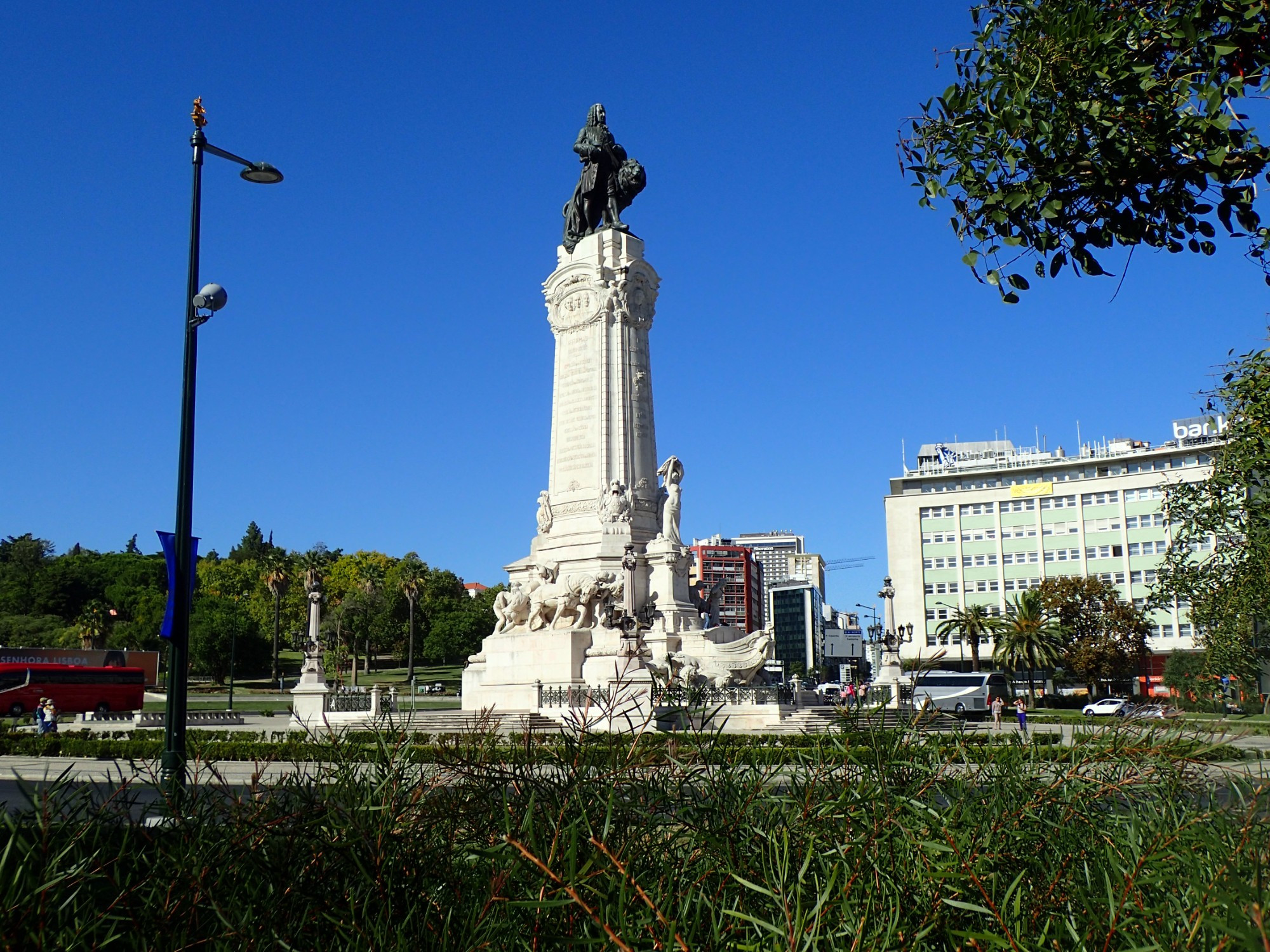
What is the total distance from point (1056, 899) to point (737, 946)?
1.40m

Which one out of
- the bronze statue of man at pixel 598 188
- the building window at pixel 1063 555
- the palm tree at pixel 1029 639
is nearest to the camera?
the bronze statue of man at pixel 598 188

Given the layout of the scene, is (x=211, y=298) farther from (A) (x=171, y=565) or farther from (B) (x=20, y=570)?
(B) (x=20, y=570)

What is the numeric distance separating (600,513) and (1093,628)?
42.9 meters

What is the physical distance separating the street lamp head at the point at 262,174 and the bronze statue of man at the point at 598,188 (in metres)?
29.3

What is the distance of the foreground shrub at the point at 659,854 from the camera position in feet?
11.7

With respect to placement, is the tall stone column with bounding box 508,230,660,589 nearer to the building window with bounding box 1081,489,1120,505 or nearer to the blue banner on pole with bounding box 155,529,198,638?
the blue banner on pole with bounding box 155,529,198,638

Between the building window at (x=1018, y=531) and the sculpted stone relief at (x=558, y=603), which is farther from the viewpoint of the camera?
the building window at (x=1018, y=531)

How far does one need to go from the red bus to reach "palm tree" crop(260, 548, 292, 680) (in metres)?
26.3

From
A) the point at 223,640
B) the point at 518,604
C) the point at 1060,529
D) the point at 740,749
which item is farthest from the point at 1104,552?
the point at 740,749

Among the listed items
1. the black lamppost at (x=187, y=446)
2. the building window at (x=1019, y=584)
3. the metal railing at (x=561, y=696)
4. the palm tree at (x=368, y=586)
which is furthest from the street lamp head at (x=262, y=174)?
the palm tree at (x=368, y=586)

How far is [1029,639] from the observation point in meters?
64.6

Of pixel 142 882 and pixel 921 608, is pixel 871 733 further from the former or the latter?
pixel 921 608

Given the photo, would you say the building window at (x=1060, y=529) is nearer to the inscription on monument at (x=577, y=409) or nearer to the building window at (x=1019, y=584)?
the building window at (x=1019, y=584)

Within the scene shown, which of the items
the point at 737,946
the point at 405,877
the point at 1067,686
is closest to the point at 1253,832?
the point at 737,946
